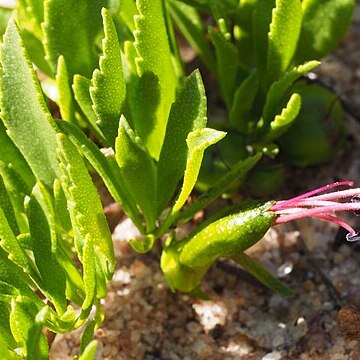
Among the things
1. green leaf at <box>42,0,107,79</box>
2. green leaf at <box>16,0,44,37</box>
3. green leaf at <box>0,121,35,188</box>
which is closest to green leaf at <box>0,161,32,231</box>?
green leaf at <box>0,121,35,188</box>

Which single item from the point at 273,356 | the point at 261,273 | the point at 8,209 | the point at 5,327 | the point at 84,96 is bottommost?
the point at 273,356

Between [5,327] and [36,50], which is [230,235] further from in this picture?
[36,50]

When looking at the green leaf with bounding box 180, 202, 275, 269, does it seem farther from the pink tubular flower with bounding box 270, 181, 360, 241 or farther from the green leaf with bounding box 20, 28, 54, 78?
the green leaf with bounding box 20, 28, 54, 78

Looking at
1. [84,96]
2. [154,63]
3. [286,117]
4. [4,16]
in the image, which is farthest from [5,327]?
[4,16]

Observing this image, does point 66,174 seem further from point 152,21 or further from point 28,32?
point 28,32

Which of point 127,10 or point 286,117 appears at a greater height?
point 127,10

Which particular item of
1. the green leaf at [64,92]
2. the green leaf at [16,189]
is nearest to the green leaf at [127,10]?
the green leaf at [64,92]
